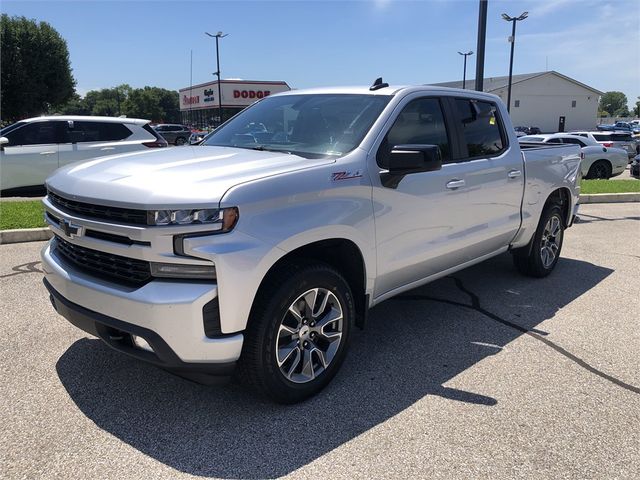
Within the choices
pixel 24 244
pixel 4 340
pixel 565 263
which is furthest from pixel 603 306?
pixel 24 244

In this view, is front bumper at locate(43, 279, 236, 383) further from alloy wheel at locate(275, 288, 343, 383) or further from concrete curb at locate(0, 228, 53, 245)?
concrete curb at locate(0, 228, 53, 245)

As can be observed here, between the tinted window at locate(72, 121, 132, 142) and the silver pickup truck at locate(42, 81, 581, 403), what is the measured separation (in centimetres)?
671

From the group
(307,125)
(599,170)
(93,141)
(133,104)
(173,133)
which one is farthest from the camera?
(133,104)

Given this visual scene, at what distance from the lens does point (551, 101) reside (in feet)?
214

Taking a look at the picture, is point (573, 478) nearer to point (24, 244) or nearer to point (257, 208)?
point (257, 208)

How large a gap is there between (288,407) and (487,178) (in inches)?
104

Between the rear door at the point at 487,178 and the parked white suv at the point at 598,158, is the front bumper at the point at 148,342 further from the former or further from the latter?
the parked white suv at the point at 598,158

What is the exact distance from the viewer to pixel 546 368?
12.5 ft

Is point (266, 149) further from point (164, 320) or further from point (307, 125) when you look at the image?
point (164, 320)

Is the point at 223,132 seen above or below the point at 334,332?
above

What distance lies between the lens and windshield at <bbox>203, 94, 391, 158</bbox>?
369cm

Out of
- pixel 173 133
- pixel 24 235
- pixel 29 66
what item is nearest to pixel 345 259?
pixel 24 235

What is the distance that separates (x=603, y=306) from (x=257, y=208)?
12.9 ft

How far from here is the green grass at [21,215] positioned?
295 inches
